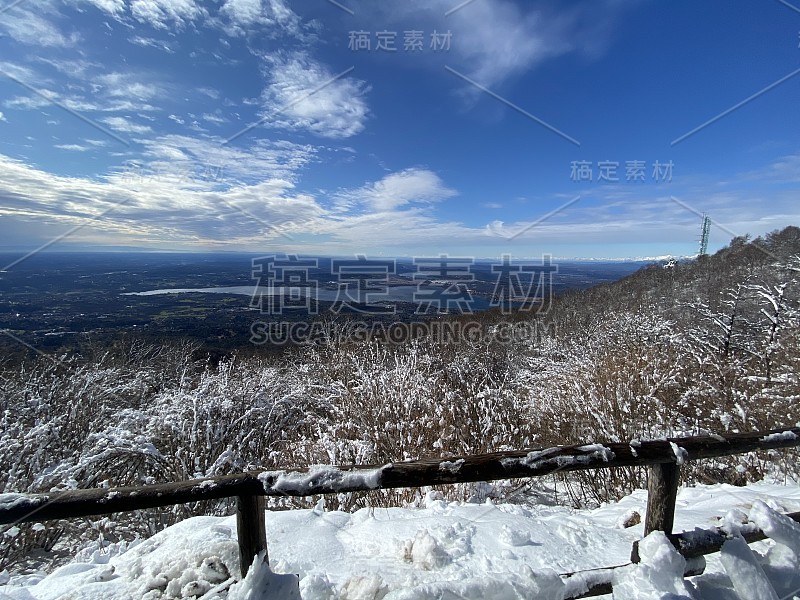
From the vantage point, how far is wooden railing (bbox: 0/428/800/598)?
5.53 feet

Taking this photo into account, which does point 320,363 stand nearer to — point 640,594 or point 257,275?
point 640,594

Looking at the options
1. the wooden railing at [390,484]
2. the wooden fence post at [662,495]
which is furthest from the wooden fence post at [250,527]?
the wooden fence post at [662,495]

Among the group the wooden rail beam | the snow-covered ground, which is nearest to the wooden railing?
the wooden rail beam

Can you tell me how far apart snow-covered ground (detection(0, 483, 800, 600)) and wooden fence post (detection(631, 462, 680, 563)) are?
0.13 meters

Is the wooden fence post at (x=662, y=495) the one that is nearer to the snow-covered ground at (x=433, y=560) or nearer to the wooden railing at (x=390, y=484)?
the wooden railing at (x=390, y=484)

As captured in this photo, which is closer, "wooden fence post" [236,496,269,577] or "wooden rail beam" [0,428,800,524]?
"wooden rail beam" [0,428,800,524]

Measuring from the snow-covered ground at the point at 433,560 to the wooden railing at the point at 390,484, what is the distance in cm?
15

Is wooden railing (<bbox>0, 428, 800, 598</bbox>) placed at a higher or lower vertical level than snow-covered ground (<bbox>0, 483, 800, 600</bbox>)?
higher

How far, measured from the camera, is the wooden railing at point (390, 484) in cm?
169

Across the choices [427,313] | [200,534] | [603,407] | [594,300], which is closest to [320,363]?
[603,407]

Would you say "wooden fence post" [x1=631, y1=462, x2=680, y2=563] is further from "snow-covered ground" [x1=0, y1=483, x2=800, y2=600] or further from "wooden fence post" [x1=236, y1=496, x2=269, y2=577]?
"wooden fence post" [x1=236, y1=496, x2=269, y2=577]

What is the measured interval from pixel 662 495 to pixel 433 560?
4.60 ft

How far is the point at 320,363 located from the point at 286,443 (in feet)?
19.6

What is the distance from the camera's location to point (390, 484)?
1.76 meters
